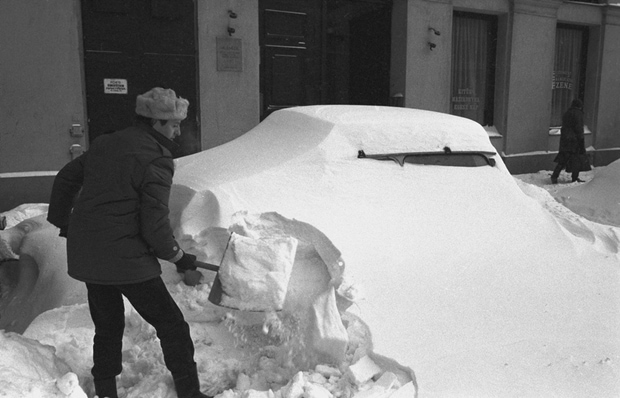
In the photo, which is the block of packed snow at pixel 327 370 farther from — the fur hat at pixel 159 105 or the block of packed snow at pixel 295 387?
the fur hat at pixel 159 105

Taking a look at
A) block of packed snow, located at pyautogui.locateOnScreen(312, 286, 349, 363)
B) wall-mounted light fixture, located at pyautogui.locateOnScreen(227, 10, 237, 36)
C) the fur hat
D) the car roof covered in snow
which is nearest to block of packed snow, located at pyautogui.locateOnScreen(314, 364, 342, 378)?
block of packed snow, located at pyautogui.locateOnScreen(312, 286, 349, 363)

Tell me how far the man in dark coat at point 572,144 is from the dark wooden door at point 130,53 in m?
6.32

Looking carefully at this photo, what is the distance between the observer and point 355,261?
113 inches

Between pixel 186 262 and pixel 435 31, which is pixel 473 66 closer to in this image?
pixel 435 31

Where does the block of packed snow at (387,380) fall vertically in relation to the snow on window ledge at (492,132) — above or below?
below

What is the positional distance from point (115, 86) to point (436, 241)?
573cm

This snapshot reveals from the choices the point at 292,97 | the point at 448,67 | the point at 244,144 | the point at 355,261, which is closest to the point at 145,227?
the point at 355,261

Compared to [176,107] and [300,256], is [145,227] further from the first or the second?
[300,256]

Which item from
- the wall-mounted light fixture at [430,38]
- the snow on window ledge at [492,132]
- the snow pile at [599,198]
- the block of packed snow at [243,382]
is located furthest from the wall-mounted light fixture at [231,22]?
the block of packed snow at [243,382]

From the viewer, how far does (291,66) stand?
9.05 metres

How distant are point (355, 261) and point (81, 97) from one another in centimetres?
559

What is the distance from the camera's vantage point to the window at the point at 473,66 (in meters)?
10.7

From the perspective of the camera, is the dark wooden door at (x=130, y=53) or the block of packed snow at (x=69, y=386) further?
the dark wooden door at (x=130, y=53)

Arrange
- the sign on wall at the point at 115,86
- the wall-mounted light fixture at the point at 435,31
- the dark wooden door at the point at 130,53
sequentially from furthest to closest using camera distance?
the wall-mounted light fixture at the point at 435,31 → the sign on wall at the point at 115,86 → the dark wooden door at the point at 130,53
